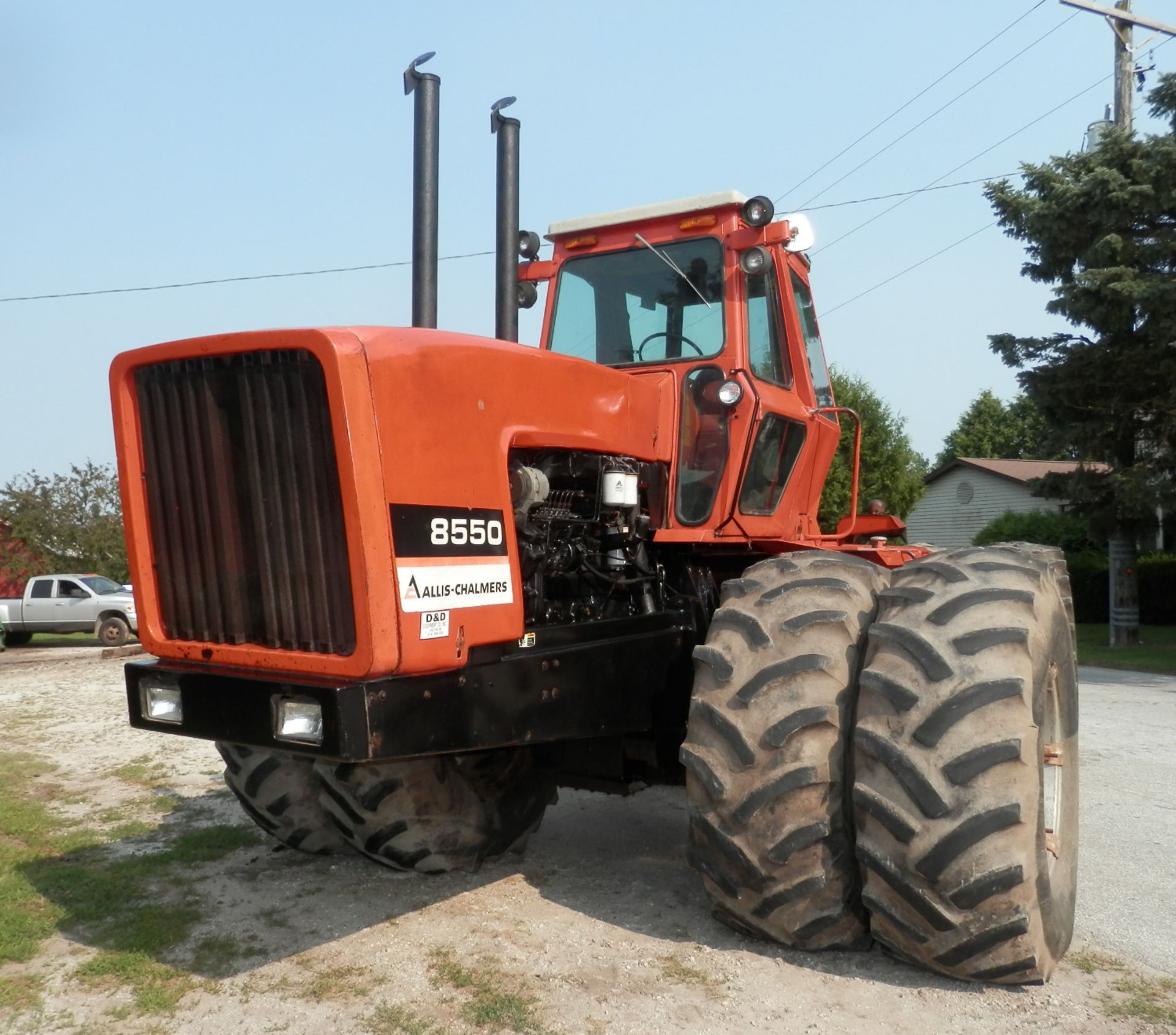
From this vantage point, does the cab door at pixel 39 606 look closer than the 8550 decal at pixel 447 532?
No

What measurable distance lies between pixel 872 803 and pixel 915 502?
94.7 feet

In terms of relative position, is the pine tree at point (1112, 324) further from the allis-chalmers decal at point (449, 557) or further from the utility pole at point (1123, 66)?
the allis-chalmers decal at point (449, 557)

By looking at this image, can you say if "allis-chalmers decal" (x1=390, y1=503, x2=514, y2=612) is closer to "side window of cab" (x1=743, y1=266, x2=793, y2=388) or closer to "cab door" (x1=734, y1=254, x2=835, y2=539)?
"cab door" (x1=734, y1=254, x2=835, y2=539)

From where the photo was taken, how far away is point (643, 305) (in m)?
5.01

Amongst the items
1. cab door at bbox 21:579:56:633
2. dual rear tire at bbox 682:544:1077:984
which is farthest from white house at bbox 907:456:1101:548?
dual rear tire at bbox 682:544:1077:984

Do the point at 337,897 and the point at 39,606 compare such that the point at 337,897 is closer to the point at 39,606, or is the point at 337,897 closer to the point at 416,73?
the point at 416,73

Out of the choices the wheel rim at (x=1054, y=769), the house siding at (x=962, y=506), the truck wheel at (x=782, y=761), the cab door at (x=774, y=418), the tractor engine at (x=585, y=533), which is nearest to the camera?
the truck wheel at (x=782, y=761)

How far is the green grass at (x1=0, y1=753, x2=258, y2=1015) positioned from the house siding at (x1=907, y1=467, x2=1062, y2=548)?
30.5m

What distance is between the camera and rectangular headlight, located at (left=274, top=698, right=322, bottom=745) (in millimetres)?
3129

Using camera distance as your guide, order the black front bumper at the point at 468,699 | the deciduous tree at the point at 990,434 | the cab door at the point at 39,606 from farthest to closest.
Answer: the deciduous tree at the point at 990,434 < the cab door at the point at 39,606 < the black front bumper at the point at 468,699

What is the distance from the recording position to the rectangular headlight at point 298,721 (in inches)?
123

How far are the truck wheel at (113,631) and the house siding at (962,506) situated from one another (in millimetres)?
22165

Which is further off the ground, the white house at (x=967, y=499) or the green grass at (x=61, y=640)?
the white house at (x=967, y=499)

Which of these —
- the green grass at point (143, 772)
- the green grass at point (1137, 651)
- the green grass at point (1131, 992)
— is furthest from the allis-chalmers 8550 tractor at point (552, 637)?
the green grass at point (1137, 651)
